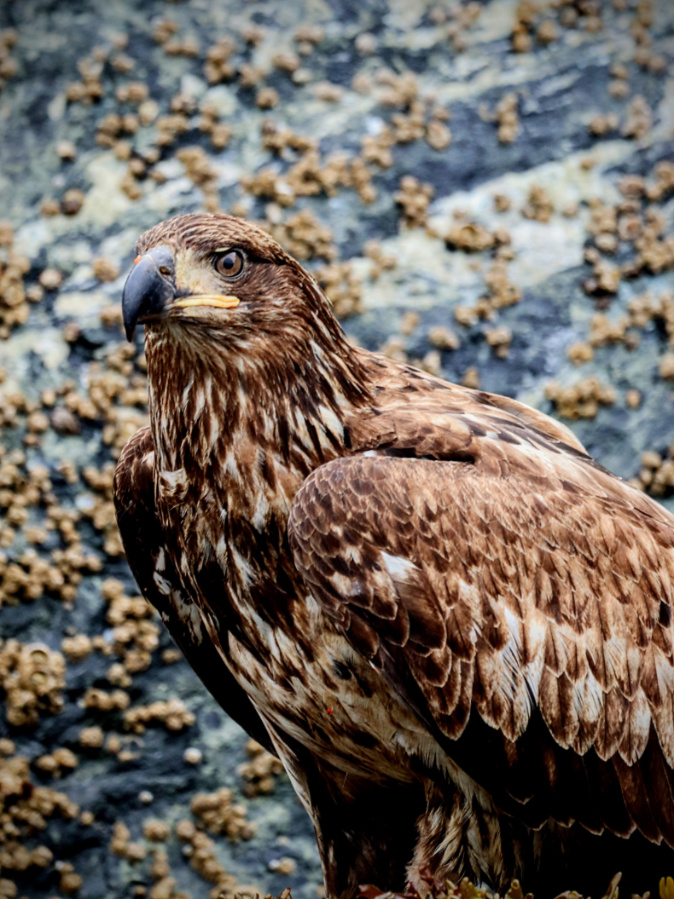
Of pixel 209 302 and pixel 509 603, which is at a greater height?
pixel 209 302

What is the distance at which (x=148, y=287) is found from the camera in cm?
264

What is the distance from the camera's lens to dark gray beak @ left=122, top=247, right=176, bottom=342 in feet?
8.58

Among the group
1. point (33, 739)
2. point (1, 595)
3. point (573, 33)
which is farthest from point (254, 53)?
point (33, 739)

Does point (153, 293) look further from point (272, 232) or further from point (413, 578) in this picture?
point (272, 232)

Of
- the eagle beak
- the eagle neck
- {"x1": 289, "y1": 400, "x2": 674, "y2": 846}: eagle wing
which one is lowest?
{"x1": 289, "y1": 400, "x2": 674, "y2": 846}: eagle wing

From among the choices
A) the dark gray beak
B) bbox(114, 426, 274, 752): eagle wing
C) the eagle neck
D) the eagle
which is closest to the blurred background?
bbox(114, 426, 274, 752): eagle wing

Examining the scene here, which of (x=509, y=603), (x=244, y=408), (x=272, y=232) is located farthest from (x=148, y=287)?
(x=272, y=232)

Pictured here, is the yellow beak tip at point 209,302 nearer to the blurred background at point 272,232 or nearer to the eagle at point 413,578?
the eagle at point 413,578

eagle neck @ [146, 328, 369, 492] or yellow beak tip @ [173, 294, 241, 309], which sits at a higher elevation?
yellow beak tip @ [173, 294, 241, 309]

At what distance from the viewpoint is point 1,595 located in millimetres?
4633

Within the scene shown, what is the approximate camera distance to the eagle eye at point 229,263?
281 cm

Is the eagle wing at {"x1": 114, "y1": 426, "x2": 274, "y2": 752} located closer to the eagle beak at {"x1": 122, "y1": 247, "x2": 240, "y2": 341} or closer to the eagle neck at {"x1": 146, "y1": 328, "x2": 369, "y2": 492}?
the eagle neck at {"x1": 146, "y1": 328, "x2": 369, "y2": 492}

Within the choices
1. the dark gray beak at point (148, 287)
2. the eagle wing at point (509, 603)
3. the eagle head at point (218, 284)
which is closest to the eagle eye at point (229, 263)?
the eagle head at point (218, 284)

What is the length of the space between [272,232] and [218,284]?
255 centimetres
